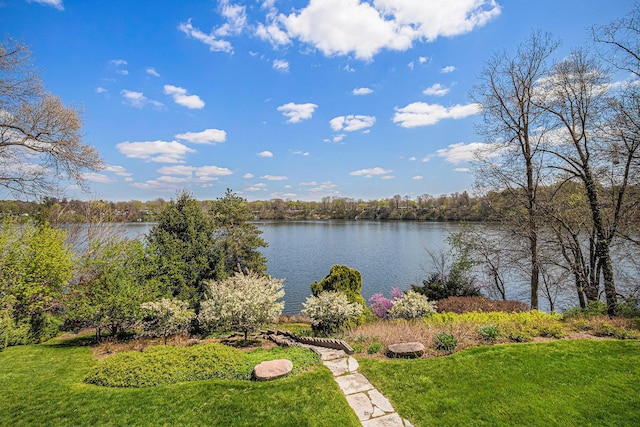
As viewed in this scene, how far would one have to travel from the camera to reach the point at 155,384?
550 cm

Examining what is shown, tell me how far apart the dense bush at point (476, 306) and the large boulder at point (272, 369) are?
7635 mm

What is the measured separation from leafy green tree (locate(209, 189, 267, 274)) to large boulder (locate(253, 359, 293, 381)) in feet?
43.2

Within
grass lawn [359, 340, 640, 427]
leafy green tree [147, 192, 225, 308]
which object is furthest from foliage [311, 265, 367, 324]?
leafy green tree [147, 192, 225, 308]

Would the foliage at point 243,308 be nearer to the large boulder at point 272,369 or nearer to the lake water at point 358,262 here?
the large boulder at point 272,369

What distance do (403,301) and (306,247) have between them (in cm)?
2805

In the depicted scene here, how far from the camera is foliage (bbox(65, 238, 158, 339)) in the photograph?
8461 millimetres

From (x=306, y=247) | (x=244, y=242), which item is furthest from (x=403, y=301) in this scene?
(x=306, y=247)

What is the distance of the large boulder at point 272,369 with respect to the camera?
219 inches

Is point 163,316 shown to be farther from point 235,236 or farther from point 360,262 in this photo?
point 360,262

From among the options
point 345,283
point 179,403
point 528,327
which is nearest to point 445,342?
point 528,327

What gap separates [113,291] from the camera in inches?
342

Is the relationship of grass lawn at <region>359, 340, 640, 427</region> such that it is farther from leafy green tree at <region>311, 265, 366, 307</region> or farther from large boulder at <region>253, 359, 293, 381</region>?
leafy green tree at <region>311, 265, 366, 307</region>

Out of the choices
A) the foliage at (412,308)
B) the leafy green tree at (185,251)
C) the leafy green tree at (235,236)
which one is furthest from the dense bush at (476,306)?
the leafy green tree at (235,236)

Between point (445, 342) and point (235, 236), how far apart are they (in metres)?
15.6
